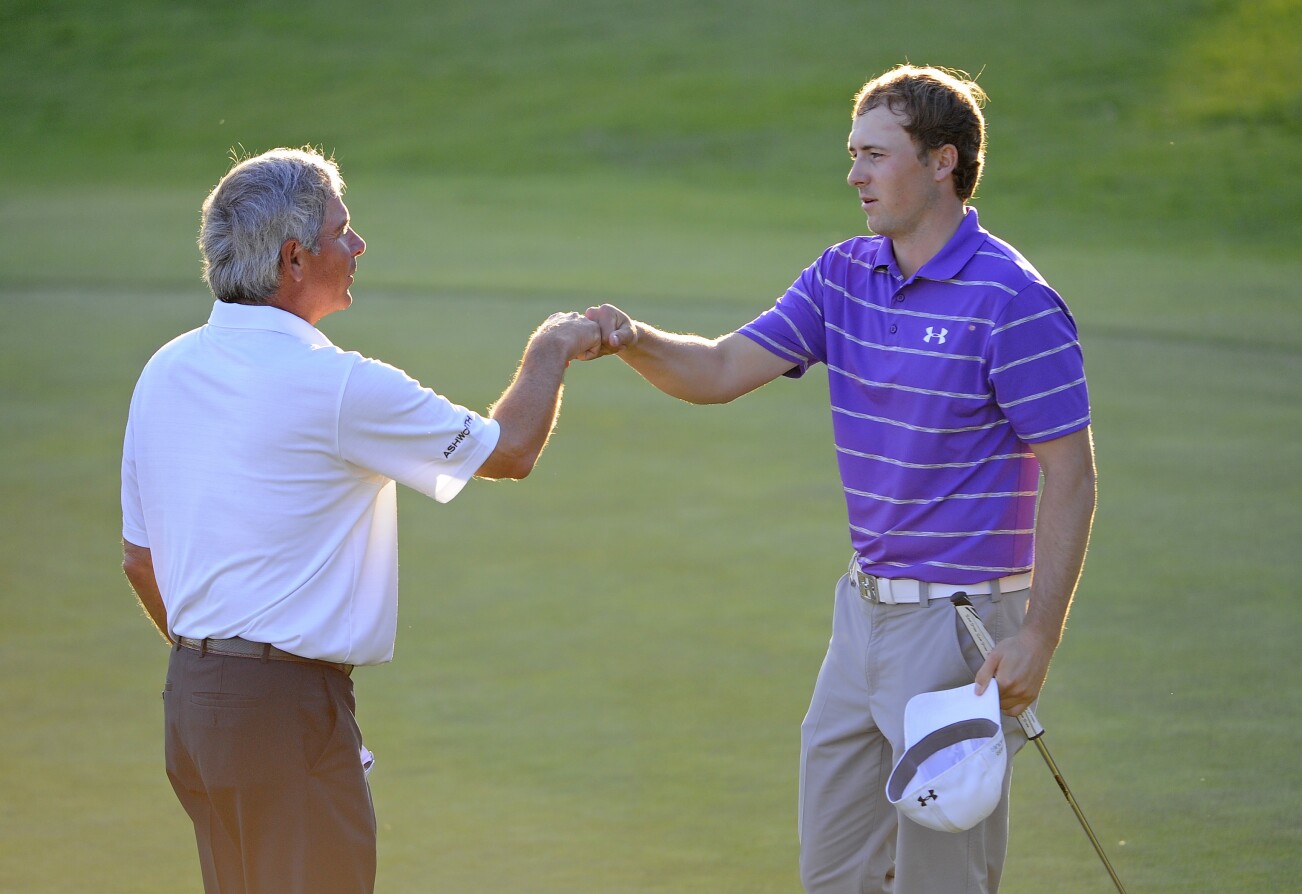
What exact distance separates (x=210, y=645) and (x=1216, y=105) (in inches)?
753

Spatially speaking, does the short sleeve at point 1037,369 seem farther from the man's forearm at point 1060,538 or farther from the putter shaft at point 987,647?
the putter shaft at point 987,647

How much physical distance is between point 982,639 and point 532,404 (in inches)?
34.1

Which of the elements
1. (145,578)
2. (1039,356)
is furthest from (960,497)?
(145,578)

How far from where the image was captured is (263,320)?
2564 millimetres

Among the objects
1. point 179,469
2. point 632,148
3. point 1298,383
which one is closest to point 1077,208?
point 632,148

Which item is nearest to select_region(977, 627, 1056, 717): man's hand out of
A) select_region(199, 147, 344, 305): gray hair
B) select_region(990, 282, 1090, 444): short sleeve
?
select_region(990, 282, 1090, 444): short sleeve

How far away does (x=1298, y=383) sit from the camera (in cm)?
900

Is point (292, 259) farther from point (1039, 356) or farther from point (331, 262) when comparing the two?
point (1039, 356)

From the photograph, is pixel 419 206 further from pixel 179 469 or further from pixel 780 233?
pixel 179 469

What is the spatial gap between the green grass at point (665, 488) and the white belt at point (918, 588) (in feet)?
3.41

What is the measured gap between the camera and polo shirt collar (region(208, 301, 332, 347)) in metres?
2.56

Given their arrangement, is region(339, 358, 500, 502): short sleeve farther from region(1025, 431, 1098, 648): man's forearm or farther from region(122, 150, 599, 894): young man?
region(1025, 431, 1098, 648): man's forearm

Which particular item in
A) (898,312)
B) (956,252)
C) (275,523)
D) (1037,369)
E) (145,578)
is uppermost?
(956,252)

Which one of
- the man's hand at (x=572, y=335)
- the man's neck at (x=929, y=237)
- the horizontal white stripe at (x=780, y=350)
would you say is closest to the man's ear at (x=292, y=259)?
the man's hand at (x=572, y=335)
